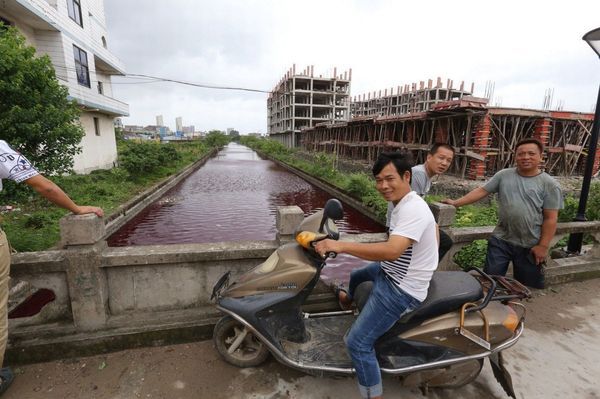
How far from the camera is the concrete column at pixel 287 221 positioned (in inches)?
114

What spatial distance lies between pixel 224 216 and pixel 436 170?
9.90 meters

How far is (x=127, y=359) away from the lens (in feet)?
8.85

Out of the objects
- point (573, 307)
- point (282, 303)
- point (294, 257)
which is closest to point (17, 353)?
point (282, 303)

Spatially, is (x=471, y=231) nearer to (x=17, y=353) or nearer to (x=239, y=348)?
(x=239, y=348)

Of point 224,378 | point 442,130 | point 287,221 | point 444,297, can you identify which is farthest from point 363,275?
point 442,130

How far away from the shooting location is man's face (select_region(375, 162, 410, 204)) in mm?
1938

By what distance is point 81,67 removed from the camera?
1617 cm

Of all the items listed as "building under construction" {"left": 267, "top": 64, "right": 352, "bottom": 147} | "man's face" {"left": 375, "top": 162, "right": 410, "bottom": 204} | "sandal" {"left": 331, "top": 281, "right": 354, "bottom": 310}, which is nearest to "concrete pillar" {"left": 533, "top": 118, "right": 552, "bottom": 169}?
"sandal" {"left": 331, "top": 281, "right": 354, "bottom": 310}

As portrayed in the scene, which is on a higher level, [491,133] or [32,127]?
[491,133]

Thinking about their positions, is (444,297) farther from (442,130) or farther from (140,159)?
(140,159)

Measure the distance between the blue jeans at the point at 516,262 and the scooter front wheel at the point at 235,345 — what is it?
110 inches

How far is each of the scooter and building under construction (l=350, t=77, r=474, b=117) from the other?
45.0 metres

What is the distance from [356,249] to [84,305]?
259cm

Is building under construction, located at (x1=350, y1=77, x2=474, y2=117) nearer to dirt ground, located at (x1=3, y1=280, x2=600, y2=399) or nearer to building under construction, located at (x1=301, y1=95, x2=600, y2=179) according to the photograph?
building under construction, located at (x1=301, y1=95, x2=600, y2=179)
